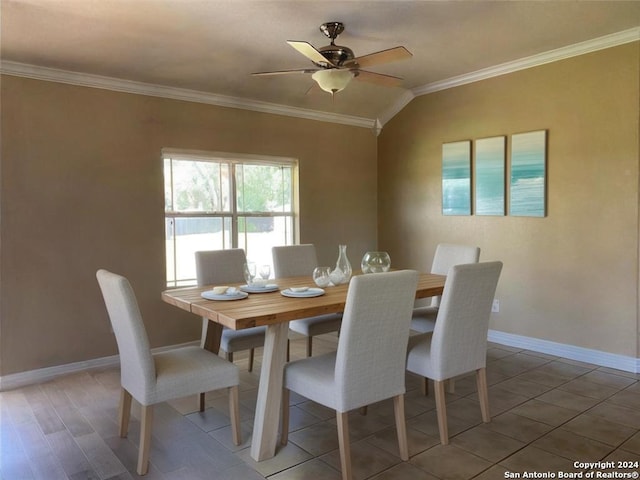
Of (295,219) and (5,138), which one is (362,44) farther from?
(5,138)

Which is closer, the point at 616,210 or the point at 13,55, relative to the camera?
the point at 13,55

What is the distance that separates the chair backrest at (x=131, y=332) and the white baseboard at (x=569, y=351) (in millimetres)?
3298

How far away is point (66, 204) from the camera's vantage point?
3705 mm

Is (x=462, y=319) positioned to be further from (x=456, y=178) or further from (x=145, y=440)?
(x=456, y=178)

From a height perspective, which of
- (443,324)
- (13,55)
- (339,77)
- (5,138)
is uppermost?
(13,55)

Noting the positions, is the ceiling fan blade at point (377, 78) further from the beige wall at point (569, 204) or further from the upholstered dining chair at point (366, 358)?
the beige wall at point (569, 204)

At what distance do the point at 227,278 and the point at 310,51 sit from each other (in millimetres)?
1699

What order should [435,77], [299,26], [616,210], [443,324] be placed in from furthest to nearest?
[435,77]
[616,210]
[299,26]
[443,324]

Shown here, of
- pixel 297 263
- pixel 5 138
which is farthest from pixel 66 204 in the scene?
pixel 297 263

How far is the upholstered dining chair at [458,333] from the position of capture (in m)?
2.51

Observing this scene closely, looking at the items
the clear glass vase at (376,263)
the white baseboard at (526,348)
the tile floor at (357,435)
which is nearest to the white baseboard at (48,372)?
the white baseboard at (526,348)

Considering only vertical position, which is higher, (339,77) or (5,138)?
(339,77)

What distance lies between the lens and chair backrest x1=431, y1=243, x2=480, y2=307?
11.6 ft

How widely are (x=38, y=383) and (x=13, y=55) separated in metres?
2.36
